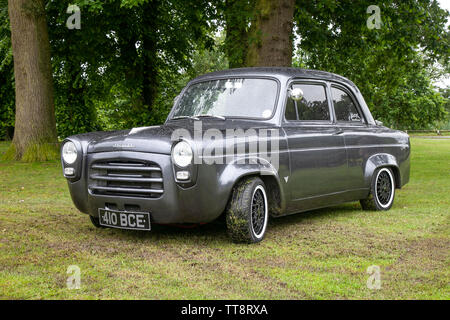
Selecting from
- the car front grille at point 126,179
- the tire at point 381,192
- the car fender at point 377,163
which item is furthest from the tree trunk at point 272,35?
the car front grille at point 126,179

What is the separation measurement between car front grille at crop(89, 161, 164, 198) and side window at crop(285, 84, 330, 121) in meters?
1.85

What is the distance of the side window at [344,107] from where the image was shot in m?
7.31

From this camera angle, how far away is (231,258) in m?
5.00

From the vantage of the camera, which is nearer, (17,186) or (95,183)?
(95,183)

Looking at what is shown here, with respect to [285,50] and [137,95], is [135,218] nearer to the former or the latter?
[285,50]

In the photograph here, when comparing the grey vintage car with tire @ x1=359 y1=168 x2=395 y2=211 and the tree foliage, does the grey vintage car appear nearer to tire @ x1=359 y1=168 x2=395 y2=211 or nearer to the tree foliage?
tire @ x1=359 y1=168 x2=395 y2=211

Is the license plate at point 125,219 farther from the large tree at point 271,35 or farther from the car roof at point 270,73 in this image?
the large tree at point 271,35

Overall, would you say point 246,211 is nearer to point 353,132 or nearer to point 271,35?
point 353,132

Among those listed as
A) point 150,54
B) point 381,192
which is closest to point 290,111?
point 381,192

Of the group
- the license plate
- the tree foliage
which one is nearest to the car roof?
the license plate

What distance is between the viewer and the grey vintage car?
5227 millimetres

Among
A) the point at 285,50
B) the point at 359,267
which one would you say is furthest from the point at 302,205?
the point at 285,50
